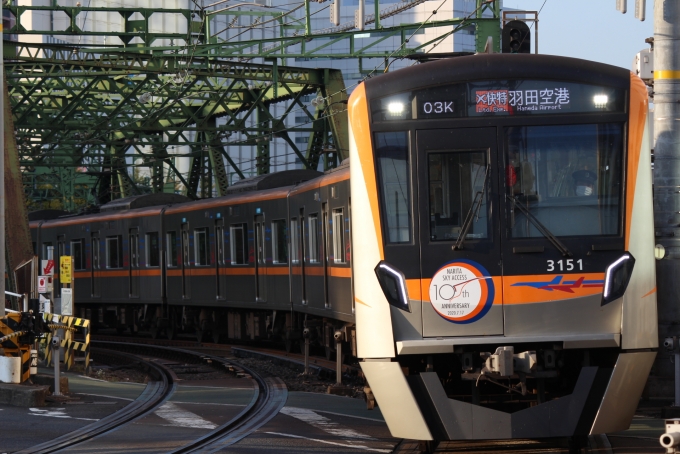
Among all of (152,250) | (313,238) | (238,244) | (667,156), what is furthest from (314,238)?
(152,250)

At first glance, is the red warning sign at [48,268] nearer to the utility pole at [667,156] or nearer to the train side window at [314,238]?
the train side window at [314,238]

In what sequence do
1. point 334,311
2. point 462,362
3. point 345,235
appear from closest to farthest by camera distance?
point 462,362, point 345,235, point 334,311

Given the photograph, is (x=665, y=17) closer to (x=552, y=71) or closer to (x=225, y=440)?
(x=552, y=71)

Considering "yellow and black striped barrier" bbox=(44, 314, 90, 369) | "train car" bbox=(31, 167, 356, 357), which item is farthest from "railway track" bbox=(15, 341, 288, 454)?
"train car" bbox=(31, 167, 356, 357)

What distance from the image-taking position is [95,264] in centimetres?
2744

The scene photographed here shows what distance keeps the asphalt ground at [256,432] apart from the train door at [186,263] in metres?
10.00

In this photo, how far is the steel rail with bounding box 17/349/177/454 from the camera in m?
9.20

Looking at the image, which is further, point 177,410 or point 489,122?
point 177,410

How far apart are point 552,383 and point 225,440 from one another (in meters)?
2.68

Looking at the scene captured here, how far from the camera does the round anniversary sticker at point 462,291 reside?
8.06 meters

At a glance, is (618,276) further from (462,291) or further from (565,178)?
(462,291)

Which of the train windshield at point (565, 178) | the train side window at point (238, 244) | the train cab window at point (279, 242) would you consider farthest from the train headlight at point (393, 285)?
the train side window at point (238, 244)

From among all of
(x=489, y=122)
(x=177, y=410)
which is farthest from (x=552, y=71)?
(x=177, y=410)

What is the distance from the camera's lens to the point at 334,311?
48.7 ft
